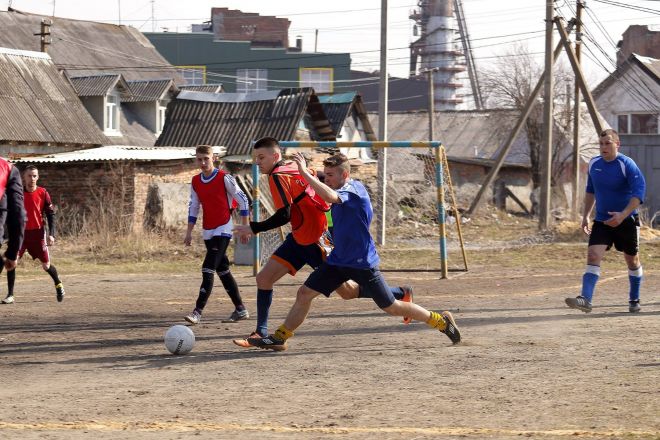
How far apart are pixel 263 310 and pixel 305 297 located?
773 mm

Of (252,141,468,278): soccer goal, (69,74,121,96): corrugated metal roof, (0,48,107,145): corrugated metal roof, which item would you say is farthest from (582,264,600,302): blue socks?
(69,74,121,96): corrugated metal roof

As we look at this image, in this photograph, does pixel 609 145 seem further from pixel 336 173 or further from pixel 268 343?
pixel 268 343

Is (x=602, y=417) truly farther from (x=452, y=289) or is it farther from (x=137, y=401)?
(x=452, y=289)

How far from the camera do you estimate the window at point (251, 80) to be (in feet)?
233

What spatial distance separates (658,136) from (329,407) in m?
33.3

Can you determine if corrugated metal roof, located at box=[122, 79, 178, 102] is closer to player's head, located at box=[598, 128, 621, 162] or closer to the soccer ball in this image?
player's head, located at box=[598, 128, 621, 162]

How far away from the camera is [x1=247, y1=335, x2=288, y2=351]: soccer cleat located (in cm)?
929

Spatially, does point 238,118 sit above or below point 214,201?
above

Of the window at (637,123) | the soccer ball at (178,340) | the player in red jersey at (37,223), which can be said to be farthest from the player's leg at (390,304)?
the window at (637,123)

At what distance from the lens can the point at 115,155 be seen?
29.5m

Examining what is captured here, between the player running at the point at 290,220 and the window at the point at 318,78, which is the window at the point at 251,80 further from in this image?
the player running at the point at 290,220

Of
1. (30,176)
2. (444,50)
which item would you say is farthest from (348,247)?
(444,50)

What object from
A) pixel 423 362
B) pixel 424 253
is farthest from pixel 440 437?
pixel 424 253

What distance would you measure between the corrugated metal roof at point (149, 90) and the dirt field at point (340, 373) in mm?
29335
